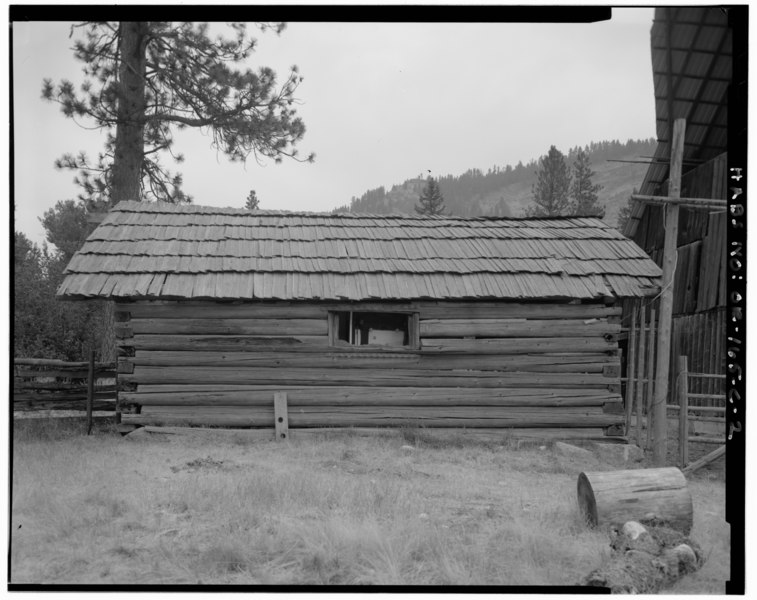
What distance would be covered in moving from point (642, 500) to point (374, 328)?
519cm

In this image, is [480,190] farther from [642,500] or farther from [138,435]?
[642,500]

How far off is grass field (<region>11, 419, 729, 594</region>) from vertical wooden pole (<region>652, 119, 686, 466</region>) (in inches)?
31.6

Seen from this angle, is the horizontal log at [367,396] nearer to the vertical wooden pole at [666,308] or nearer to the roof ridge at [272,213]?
the vertical wooden pole at [666,308]

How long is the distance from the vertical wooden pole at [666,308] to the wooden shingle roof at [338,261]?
136 centimetres

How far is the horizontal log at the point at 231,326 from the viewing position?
909 cm

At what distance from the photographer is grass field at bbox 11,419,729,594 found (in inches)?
171

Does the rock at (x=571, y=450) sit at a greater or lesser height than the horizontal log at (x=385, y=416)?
lesser

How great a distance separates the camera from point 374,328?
9719 mm

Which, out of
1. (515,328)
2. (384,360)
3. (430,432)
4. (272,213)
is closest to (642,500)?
(430,432)

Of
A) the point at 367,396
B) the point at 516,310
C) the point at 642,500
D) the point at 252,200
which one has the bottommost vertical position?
the point at 642,500

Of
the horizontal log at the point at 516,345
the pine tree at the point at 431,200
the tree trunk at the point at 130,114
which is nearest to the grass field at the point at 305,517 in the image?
the horizontal log at the point at 516,345

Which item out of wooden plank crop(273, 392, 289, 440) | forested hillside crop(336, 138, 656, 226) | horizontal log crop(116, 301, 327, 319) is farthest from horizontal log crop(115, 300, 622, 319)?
forested hillside crop(336, 138, 656, 226)

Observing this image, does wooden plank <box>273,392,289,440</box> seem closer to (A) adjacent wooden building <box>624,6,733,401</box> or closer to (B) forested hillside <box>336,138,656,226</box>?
(A) adjacent wooden building <box>624,6,733,401</box>

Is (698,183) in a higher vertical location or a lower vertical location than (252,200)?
lower
